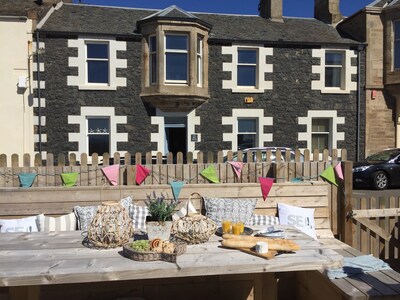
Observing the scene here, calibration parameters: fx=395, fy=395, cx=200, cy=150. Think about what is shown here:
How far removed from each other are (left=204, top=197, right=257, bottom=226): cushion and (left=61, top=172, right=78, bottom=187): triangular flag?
5.99 ft

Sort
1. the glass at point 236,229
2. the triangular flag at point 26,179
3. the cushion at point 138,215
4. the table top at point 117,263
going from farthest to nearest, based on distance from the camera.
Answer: the triangular flag at point 26,179, the cushion at point 138,215, the glass at point 236,229, the table top at point 117,263

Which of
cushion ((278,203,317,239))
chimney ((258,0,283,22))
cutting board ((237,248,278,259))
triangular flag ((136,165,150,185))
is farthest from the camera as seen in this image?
chimney ((258,0,283,22))

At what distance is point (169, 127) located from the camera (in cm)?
1591

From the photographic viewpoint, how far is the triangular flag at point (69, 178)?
525 cm

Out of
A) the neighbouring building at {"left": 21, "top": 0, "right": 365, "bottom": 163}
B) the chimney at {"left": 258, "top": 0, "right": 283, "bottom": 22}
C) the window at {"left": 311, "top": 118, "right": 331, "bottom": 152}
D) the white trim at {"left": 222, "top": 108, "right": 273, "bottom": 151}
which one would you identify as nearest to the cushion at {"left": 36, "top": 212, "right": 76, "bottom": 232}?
the neighbouring building at {"left": 21, "top": 0, "right": 365, "bottom": 163}

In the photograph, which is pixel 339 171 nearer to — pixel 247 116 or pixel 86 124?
pixel 247 116

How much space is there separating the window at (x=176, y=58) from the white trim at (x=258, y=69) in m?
1.71

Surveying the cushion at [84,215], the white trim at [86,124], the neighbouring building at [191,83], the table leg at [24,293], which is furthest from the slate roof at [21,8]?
the table leg at [24,293]

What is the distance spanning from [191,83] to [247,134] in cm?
334

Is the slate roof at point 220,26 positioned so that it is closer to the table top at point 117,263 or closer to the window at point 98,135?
the window at point 98,135

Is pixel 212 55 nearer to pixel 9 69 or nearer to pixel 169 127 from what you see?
pixel 169 127

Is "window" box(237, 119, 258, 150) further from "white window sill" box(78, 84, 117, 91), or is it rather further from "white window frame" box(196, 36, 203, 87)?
"white window sill" box(78, 84, 117, 91)

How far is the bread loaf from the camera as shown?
2955 millimetres

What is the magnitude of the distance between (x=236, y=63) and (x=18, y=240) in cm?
1398
